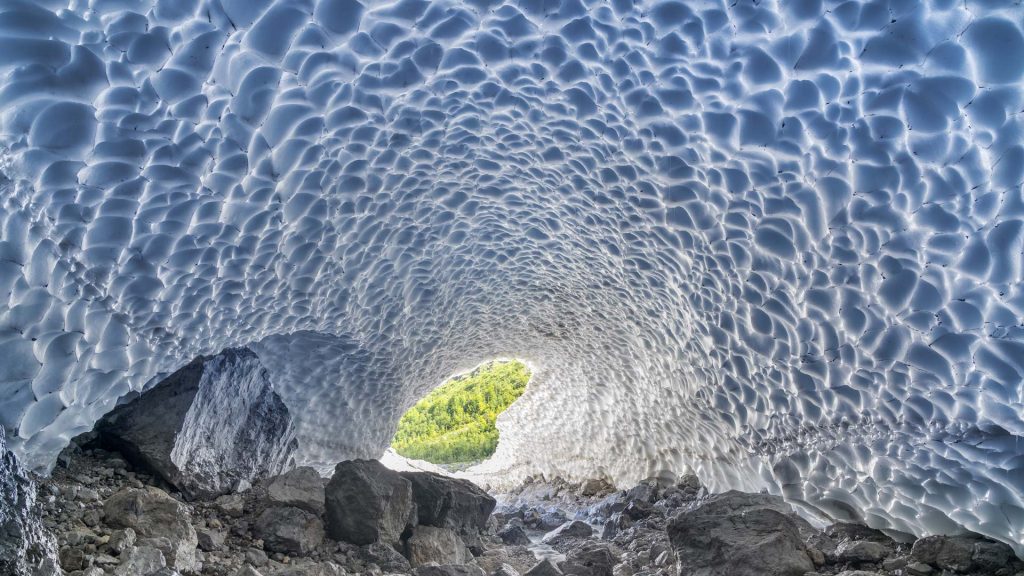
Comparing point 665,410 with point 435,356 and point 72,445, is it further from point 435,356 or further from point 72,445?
Answer: point 72,445

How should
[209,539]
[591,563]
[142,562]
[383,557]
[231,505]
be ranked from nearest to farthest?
[142,562]
[209,539]
[383,557]
[231,505]
[591,563]

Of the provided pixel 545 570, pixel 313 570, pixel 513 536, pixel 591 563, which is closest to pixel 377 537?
pixel 313 570

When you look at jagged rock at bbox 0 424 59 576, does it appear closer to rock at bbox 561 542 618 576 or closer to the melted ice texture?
the melted ice texture

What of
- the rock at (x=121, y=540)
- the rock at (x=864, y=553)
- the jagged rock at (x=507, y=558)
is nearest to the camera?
the rock at (x=121, y=540)

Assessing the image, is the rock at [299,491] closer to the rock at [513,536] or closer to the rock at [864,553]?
the rock at [513,536]

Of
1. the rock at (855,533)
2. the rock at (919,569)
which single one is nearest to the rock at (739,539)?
the rock at (855,533)

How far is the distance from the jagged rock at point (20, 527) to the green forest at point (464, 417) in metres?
15.6

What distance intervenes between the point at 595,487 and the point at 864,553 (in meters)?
6.91

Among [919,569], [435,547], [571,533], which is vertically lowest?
[571,533]

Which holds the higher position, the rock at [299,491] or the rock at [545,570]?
the rock at [299,491]

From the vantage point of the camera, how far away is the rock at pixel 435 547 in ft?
20.1

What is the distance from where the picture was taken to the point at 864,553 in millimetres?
5020

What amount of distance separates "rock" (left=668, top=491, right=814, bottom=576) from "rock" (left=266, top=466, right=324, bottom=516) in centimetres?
319

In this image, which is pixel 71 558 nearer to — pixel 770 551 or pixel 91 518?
pixel 91 518
